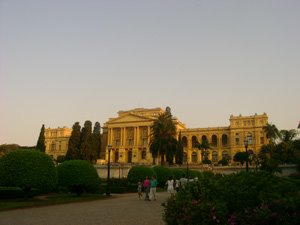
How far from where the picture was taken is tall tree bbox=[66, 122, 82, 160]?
8181 centimetres

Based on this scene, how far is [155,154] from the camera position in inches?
2586

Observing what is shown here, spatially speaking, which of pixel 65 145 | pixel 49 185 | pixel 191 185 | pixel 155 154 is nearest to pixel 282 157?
pixel 155 154

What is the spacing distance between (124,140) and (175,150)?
4582 cm

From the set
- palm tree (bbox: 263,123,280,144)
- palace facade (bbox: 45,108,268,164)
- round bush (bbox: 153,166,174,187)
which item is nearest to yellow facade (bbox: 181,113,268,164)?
palace facade (bbox: 45,108,268,164)

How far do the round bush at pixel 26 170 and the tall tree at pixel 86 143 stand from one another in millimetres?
57310

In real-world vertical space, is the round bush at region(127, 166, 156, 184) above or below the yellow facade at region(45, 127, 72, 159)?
below

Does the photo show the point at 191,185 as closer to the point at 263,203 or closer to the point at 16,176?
the point at 263,203

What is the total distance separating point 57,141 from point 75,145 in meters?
43.7

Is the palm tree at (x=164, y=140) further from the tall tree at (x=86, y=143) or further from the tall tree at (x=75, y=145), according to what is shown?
the tall tree at (x=75, y=145)

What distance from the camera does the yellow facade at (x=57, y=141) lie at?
401 ft

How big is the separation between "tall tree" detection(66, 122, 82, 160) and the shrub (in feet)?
252

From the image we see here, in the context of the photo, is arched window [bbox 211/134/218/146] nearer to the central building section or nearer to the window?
the central building section

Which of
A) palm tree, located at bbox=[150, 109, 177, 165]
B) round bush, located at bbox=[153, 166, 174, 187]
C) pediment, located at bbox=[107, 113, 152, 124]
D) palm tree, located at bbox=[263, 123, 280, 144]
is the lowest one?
round bush, located at bbox=[153, 166, 174, 187]

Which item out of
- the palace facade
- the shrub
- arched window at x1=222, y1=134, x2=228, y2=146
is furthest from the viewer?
arched window at x1=222, y1=134, x2=228, y2=146
